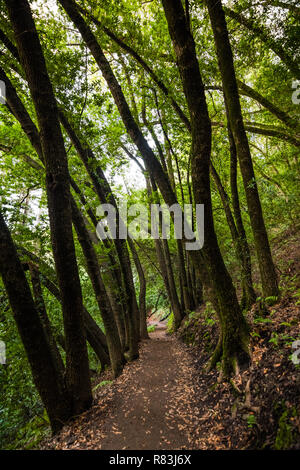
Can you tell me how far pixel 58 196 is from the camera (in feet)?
12.5

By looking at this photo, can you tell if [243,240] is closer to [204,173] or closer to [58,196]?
[204,173]

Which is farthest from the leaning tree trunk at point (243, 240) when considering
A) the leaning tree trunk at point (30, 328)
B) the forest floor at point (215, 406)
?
the leaning tree trunk at point (30, 328)

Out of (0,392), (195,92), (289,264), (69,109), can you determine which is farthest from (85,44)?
(0,392)

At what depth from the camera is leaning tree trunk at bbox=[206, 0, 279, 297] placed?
16.0 ft

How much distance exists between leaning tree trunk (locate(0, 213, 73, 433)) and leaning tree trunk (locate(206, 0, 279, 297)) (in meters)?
4.53

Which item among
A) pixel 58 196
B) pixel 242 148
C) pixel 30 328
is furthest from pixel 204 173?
pixel 30 328

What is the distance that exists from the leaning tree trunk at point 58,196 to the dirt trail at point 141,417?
48 centimetres

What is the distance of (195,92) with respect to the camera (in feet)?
12.0

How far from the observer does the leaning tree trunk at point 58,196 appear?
11.8 feet

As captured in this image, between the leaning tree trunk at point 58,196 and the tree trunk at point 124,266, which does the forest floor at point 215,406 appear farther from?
the tree trunk at point 124,266

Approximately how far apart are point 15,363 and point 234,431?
5.42 metres

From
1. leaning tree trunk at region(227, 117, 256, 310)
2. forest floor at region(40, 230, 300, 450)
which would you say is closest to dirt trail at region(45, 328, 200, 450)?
forest floor at region(40, 230, 300, 450)

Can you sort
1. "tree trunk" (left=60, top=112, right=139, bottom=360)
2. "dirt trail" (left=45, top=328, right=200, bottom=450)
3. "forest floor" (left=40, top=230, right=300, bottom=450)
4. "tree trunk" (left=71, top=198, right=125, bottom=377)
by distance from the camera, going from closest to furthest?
"forest floor" (left=40, top=230, right=300, bottom=450), "dirt trail" (left=45, top=328, right=200, bottom=450), "tree trunk" (left=71, top=198, right=125, bottom=377), "tree trunk" (left=60, top=112, right=139, bottom=360)

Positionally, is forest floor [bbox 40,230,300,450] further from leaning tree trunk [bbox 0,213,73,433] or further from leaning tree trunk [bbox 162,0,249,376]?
leaning tree trunk [bbox 0,213,73,433]
